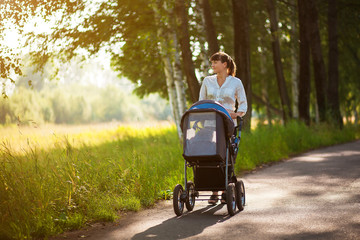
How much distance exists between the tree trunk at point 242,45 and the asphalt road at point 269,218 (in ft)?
21.3

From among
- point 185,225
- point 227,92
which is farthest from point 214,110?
point 185,225

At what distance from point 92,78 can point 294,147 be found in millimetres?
127270

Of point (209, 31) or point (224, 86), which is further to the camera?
point (209, 31)

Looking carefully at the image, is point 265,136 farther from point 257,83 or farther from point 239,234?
point 257,83

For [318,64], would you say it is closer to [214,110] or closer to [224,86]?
[224,86]

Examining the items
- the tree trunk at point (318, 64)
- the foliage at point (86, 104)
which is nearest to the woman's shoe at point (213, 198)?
the tree trunk at point (318, 64)

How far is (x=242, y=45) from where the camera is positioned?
53.0ft

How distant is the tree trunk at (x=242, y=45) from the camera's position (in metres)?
16.0

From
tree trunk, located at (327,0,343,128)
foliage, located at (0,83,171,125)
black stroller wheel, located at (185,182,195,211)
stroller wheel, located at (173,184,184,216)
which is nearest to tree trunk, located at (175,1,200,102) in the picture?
black stroller wheel, located at (185,182,195,211)

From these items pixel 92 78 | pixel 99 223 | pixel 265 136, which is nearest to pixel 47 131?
pixel 99 223

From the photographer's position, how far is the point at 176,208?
6.89 metres

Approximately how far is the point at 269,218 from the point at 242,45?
10.3m

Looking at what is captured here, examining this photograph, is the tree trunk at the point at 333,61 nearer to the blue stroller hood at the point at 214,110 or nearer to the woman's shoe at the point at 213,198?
the woman's shoe at the point at 213,198

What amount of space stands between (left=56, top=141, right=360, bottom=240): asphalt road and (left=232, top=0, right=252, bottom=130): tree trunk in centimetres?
648
